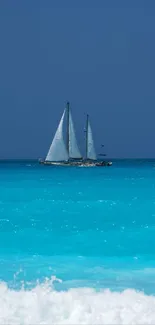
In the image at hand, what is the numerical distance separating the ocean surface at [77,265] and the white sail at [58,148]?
4093cm

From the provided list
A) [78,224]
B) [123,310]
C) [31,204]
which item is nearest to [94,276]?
[123,310]

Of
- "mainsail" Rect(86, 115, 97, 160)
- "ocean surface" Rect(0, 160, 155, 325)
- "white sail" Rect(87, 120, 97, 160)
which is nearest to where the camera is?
"ocean surface" Rect(0, 160, 155, 325)

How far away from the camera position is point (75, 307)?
9586 millimetres

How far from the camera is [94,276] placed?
13547 mm

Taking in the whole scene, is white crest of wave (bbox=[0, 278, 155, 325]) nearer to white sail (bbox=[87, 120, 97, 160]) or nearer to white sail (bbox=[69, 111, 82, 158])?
white sail (bbox=[69, 111, 82, 158])

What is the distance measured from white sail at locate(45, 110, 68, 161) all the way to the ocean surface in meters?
40.9

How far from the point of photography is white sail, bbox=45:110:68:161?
241 ft

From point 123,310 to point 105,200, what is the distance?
28.3 metres

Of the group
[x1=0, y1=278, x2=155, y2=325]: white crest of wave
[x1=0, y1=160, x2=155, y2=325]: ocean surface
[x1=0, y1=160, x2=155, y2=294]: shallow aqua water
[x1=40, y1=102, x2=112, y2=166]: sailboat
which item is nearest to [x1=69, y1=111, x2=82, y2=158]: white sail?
[x1=40, y1=102, x2=112, y2=166]: sailboat

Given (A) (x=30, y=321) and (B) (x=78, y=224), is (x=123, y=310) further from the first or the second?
(B) (x=78, y=224)

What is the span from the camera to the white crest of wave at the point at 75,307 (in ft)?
29.2

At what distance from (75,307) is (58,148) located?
65.8m

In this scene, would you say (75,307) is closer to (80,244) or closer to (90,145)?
(80,244)

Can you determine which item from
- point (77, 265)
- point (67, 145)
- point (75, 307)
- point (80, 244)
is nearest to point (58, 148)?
point (67, 145)
